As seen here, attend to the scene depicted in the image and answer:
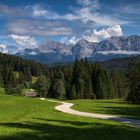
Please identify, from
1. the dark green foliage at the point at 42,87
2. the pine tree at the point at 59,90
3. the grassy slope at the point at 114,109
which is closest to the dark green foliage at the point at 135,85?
the grassy slope at the point at 114,109

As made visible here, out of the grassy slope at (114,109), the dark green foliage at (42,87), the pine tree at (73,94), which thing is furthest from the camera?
the dark green foliage at (42,87)

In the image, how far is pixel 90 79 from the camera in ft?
479

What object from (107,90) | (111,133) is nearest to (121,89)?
(107,90)

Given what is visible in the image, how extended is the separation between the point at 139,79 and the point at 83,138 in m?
84.1

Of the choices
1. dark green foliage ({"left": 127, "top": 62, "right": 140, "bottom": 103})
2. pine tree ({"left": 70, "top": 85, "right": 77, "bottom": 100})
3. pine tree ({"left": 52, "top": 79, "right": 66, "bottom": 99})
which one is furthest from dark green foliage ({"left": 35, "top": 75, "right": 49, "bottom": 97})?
dark green foliage ({"left": 127, "top": 62, "right": 140, "bottom": 103})

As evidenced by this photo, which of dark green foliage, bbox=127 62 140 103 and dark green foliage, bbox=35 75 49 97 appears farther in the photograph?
dark green foliage, bbox=35 75 49 97

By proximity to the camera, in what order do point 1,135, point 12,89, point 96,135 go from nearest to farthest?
point 1,135, point 96,135, point 12,89

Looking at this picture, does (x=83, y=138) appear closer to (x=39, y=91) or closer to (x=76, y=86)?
(x=76, y=86)

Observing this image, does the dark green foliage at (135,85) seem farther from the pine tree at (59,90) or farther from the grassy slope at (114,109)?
the pine tree at (59,90)

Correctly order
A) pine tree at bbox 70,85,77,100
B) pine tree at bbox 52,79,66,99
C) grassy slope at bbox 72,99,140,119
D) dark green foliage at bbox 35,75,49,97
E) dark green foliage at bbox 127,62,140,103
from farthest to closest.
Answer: dark green foliage at bbox 35,75,49,97 → pine tree at bbox 52,79,66,99 → pine tree at bbox 70,85,77,100 → dark green foliage at bbox 127,62,140,103 → grassy slope at bbox 72,99,140,119

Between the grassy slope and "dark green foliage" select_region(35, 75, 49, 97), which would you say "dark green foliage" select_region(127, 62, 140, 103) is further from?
"dark green foliage" select_region(35, 75, 49, 97)

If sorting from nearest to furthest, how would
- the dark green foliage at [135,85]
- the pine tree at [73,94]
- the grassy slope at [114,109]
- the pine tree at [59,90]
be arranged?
1. the grassy slope at [114,109]
2. the dark green foliage at [135,85]
3. the pine tree at [73,94]
4. the pine tree at [59,90]

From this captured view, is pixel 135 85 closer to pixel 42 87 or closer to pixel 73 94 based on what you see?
pixel 73 94

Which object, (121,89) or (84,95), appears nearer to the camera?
(84,95)
